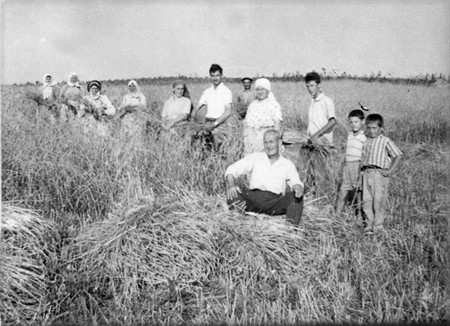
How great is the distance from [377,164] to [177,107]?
2.51 metres

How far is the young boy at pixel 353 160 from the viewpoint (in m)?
5.21

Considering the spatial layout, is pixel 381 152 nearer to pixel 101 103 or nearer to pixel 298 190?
pixel 298 190

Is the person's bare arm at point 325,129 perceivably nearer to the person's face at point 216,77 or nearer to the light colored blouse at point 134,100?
the person's face at point 216,77

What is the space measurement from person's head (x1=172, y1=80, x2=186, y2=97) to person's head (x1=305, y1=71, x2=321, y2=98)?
159 centimetres

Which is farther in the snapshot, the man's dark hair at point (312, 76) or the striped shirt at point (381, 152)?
the man's dark hair at point (312, 76)

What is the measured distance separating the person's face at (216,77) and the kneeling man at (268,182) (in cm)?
156

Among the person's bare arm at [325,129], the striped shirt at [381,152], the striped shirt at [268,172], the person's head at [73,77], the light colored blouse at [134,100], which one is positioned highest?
the person's head at [73,77]

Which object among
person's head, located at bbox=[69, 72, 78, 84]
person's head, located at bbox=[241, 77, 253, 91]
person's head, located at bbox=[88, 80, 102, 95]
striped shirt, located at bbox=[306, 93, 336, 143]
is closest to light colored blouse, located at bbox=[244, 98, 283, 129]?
striped shirt, located at bbox=[306, 93, 336, 143]

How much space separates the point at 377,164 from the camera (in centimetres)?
493

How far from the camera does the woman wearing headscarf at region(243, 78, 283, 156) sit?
18.0ft

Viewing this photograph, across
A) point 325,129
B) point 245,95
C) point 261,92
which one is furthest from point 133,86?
point 325,129

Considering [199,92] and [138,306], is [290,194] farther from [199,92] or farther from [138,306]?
[199,92]

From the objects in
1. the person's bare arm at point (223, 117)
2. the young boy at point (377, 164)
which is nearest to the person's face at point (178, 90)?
the person's bare arm at point (223, 117)

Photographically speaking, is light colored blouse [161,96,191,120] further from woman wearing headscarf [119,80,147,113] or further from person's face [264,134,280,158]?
person's face [264,134,280,158]
